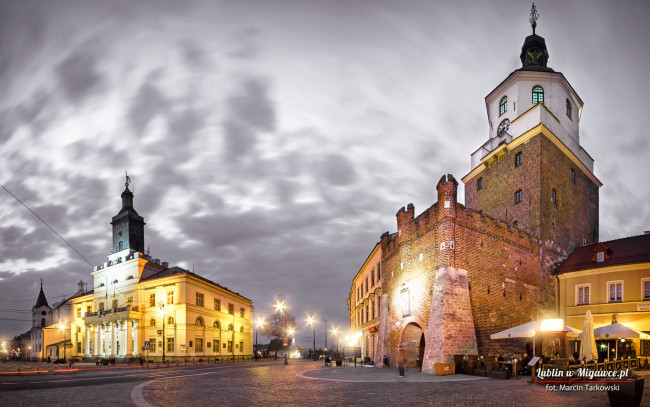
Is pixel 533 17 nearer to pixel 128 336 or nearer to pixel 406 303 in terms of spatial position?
pixel 406 303

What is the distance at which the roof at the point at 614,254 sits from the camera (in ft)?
86.5

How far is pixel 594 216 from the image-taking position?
36.1 metres

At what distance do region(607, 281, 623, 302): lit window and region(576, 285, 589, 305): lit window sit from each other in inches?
58.7

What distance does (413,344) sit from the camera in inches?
1056

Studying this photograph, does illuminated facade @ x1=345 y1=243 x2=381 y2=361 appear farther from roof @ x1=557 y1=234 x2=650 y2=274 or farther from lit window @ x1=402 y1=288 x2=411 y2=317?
roof @ x1=557 y1=234 x2=650 y2=274

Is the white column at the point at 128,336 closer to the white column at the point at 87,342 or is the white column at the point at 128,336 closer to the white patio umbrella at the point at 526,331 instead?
the white column at the point at 87,342

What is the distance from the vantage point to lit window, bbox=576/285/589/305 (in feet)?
92.0

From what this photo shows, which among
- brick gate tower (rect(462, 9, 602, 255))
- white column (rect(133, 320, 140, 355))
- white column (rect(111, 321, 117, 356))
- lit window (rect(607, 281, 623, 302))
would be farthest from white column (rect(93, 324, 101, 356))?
lit window (rect(607, 281, 623, 302))

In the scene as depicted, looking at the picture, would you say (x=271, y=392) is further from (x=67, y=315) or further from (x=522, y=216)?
(x=67, y=315)

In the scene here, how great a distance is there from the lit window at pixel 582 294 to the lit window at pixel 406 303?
12167mm

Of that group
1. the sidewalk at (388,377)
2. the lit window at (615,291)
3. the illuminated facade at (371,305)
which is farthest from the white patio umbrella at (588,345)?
the illuminated facade at (371,305)

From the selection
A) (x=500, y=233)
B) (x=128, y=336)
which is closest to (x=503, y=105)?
(x=500, y=233)

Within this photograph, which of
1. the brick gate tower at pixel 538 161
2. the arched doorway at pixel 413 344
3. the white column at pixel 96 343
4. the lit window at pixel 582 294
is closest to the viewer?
the arched doorway at pixel 413 344

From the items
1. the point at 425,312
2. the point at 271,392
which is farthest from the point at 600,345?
the point at 271,392
